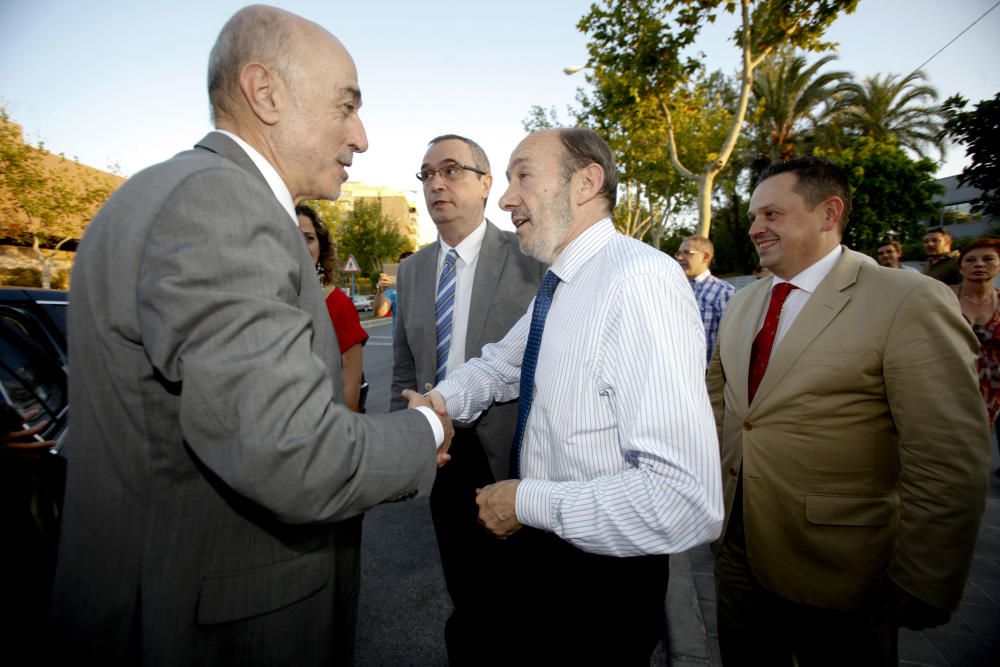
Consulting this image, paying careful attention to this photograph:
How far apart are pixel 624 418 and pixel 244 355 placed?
942 mm

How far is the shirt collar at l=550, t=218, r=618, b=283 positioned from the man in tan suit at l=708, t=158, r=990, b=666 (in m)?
0.97

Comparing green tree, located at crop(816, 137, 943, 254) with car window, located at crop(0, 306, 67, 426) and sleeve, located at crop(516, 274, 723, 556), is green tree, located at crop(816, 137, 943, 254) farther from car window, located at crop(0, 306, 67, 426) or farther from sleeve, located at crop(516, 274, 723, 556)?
car window, located at crop(0, 306, 67, 426)

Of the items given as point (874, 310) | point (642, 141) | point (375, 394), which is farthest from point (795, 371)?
point (642, 141)

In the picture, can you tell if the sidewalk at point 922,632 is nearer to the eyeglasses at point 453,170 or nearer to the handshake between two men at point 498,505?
the handshake between two men at point 498,505

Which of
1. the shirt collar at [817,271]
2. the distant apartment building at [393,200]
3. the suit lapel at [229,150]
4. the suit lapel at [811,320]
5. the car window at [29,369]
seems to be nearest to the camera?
the suit lapel at [229,150]

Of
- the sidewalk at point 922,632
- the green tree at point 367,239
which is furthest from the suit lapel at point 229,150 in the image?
the green tree at point 367,239

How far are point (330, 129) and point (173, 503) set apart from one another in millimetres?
1075

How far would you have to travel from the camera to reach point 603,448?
1.41 m

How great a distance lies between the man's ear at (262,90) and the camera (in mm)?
1289

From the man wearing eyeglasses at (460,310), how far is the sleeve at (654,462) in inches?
40.2

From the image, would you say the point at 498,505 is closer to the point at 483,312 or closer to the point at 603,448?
the point at 603,448

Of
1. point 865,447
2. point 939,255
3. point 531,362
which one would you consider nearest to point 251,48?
point 531,362

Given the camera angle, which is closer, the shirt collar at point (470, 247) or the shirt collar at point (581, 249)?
the shirt collar at point (581, 249)

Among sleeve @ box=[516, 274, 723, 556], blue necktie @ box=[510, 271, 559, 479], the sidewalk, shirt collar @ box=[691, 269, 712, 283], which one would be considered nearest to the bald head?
blue necktie @ box=[510, 271, 559, 479]
